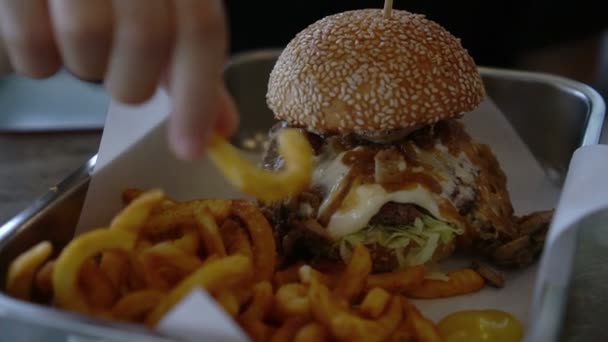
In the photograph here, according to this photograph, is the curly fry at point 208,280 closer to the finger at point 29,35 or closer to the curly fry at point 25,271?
the curly fry at point 25,271

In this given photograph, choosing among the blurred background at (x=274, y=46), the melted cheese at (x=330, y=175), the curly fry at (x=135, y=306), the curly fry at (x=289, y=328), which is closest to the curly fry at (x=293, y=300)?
the curly fry at (x=289, y=328)

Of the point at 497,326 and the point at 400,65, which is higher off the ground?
the point at 400,65

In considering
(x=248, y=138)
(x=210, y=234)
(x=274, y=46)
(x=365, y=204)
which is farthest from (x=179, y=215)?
(x=274, y=46)

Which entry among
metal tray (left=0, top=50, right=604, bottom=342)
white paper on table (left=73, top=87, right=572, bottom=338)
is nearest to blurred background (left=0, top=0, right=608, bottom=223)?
metal tray (left=0, top=50, right=604, bottom=342)

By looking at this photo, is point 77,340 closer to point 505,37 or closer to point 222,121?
point 222,121

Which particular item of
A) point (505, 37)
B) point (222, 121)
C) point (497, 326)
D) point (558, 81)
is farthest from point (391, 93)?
point (505, 37)
